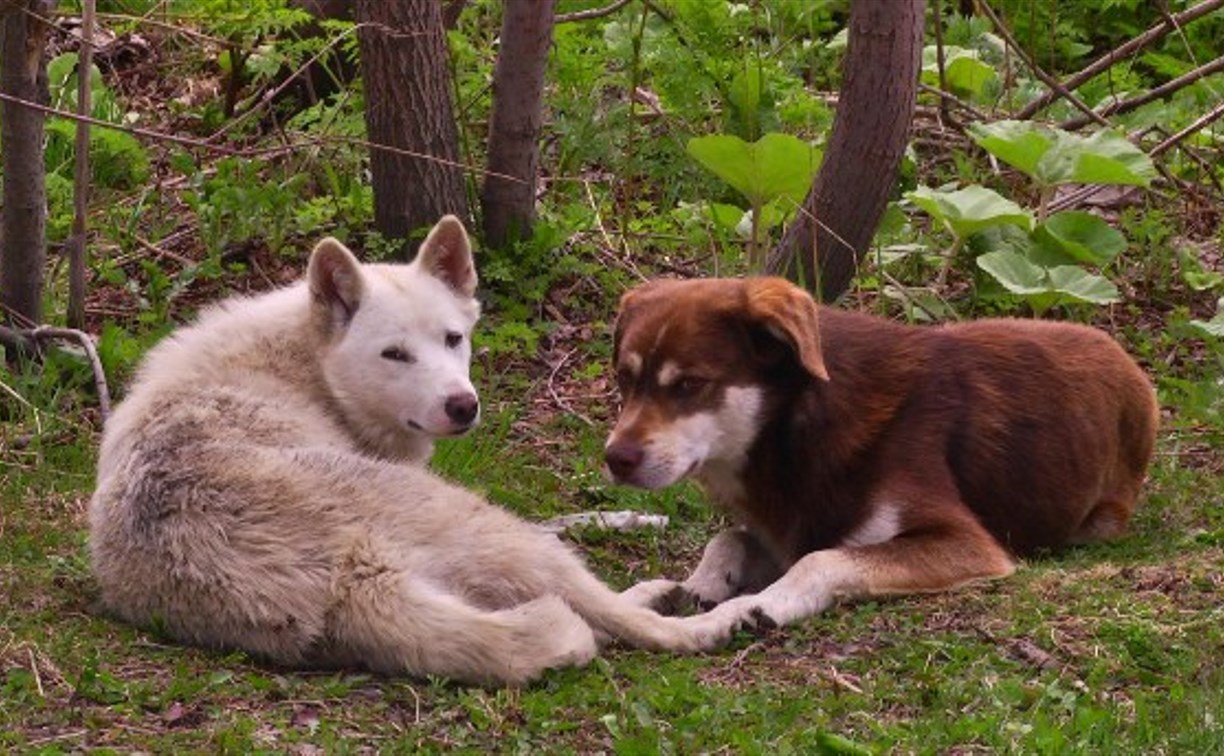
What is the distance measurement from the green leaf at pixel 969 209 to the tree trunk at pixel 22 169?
12.3ft

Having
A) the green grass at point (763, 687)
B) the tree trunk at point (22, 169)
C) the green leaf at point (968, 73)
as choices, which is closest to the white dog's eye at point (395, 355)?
the green grass at point (763, 687)

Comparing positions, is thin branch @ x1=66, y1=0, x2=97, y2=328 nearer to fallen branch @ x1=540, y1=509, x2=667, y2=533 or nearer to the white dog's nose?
the white dog's nose

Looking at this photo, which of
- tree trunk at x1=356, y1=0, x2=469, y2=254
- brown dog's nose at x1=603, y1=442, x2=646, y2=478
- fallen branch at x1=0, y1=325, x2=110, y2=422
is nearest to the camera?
brown dog's nose at x1=603, y1=442, x2=646, y2=478

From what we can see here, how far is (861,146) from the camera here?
868 centimetres

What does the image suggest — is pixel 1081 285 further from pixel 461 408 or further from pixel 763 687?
pixel 763 687

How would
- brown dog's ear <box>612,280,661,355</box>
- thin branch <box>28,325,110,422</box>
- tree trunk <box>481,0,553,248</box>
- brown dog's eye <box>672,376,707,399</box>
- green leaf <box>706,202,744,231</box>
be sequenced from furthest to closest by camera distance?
green leaf <box>706,202,744,231</box> < tree trunk <box>481,0,553,248</box> < thin branch <box>28,325,110,422</box> < brown dog's ear <box>612,280,661,355</box> < brown dog's eye <box>672,376,707,399</box>

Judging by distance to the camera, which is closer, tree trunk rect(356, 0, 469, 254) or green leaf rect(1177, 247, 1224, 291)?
tree trunk rect(356, 0, 469, 254)

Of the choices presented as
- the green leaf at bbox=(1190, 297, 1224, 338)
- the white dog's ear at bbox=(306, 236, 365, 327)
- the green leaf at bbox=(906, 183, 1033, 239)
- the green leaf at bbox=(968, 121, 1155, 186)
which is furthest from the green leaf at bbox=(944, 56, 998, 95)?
the white dog's ear at bbox=(306, 236, 365, 327)

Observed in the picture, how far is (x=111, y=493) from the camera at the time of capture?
5793 mm

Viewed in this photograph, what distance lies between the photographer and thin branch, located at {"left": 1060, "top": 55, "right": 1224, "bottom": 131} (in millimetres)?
10266

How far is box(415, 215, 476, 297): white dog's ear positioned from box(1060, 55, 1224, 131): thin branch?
451 cm

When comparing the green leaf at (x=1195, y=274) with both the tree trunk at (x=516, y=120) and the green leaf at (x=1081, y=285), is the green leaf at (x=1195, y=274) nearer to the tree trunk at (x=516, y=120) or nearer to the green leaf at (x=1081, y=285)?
the green leaf at (x=1081, y=285)

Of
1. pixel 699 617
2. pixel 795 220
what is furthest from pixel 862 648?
pixel 795 220

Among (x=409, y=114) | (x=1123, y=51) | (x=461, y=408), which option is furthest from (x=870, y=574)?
(x=1123, y=51)
